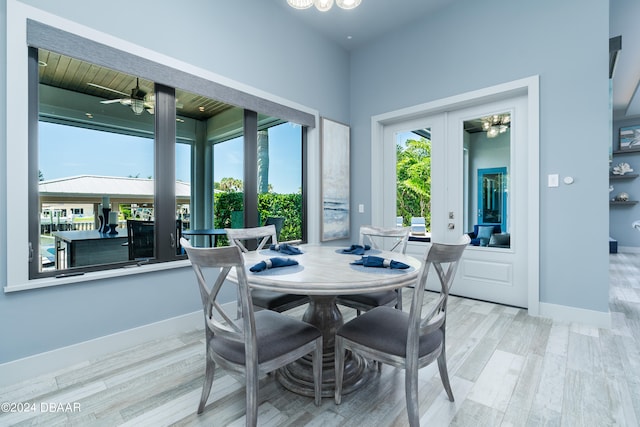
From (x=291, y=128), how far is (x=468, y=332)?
3041 millimetres

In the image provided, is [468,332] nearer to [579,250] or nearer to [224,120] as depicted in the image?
[579,250]

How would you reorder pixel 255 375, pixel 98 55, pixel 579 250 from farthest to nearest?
pixel 579 250 → pixel 98 55 → pixel 255 375

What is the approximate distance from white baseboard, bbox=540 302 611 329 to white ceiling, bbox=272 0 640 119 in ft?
10.8

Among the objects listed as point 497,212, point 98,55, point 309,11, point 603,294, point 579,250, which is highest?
point 309,11

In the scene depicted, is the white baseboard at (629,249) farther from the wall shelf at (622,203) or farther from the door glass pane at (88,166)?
the door glass pane at (88,166)

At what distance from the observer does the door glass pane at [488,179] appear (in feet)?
10.7

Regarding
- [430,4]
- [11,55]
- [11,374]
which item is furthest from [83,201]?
[430,4]

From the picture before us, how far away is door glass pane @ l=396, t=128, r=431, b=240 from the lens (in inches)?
150

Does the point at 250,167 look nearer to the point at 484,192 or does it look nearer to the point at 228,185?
the point at 228,185

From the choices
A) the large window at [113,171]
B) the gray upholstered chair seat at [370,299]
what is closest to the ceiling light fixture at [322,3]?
the large window at [113,171]

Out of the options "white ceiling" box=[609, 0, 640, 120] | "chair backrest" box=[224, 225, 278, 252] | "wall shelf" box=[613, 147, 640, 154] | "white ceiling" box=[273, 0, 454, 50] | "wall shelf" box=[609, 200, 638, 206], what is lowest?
"chair backrest" box=[224, 225, 278, 252]

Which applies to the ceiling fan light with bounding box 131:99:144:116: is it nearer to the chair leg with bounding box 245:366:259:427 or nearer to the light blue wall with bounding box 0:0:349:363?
the light blue wall with bounding box 0:0:349:363

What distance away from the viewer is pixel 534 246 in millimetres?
2893

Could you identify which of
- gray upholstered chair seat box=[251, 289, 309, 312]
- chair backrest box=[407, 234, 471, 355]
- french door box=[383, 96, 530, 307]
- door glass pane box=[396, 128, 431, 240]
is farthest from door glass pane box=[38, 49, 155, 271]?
french door box=[383, 96, 530, 307]
